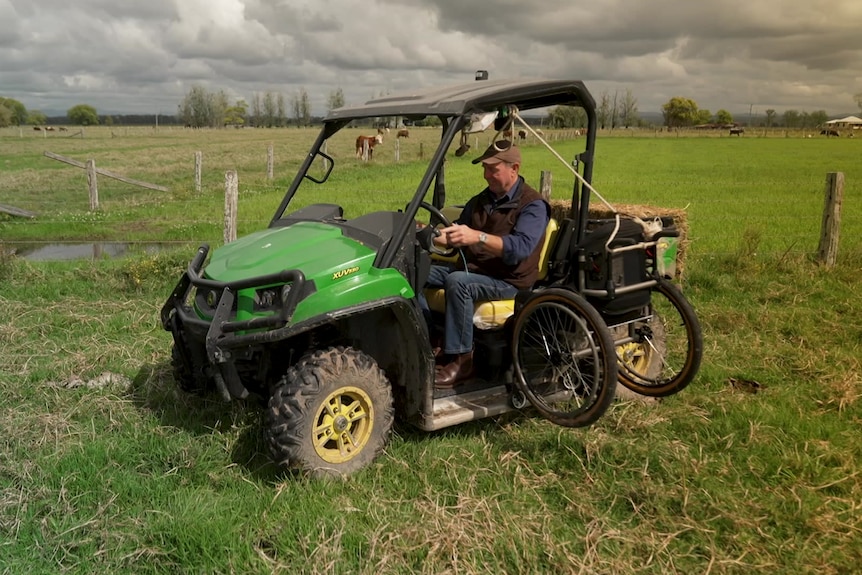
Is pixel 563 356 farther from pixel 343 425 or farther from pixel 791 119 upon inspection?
pixel 791 119

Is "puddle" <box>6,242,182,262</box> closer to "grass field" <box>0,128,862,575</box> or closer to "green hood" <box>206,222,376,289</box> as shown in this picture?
"grass field" <box>0,128,862,575</box>

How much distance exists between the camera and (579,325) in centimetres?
390

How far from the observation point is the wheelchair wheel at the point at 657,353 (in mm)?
4340

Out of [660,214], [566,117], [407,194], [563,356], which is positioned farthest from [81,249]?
[563,356]

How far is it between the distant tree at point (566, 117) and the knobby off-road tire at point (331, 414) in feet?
7.68

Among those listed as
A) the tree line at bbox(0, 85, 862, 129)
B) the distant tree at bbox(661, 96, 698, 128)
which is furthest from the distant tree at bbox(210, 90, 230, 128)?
the distant tree at bbox(661, 96, 698, 128)

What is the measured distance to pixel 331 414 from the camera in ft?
12.8

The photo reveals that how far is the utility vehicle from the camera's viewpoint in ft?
12.4

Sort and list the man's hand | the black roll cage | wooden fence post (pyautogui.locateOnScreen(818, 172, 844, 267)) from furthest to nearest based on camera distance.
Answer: wooden fence post (pyautogui.locateOnScreen(818, 172, 844, 267)) < the man's hand < the black roll cage

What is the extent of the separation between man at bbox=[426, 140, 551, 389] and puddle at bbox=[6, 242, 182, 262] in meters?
7.78

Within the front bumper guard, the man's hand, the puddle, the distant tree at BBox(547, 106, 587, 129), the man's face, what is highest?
the distant tree at BBox(547, 106, 587, 129)

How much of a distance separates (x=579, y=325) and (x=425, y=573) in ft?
5.02

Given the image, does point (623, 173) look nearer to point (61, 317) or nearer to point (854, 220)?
point (854, 220)

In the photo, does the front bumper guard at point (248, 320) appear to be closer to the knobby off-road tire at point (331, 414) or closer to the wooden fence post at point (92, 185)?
the knobby off-road tire at point (331, 414)
